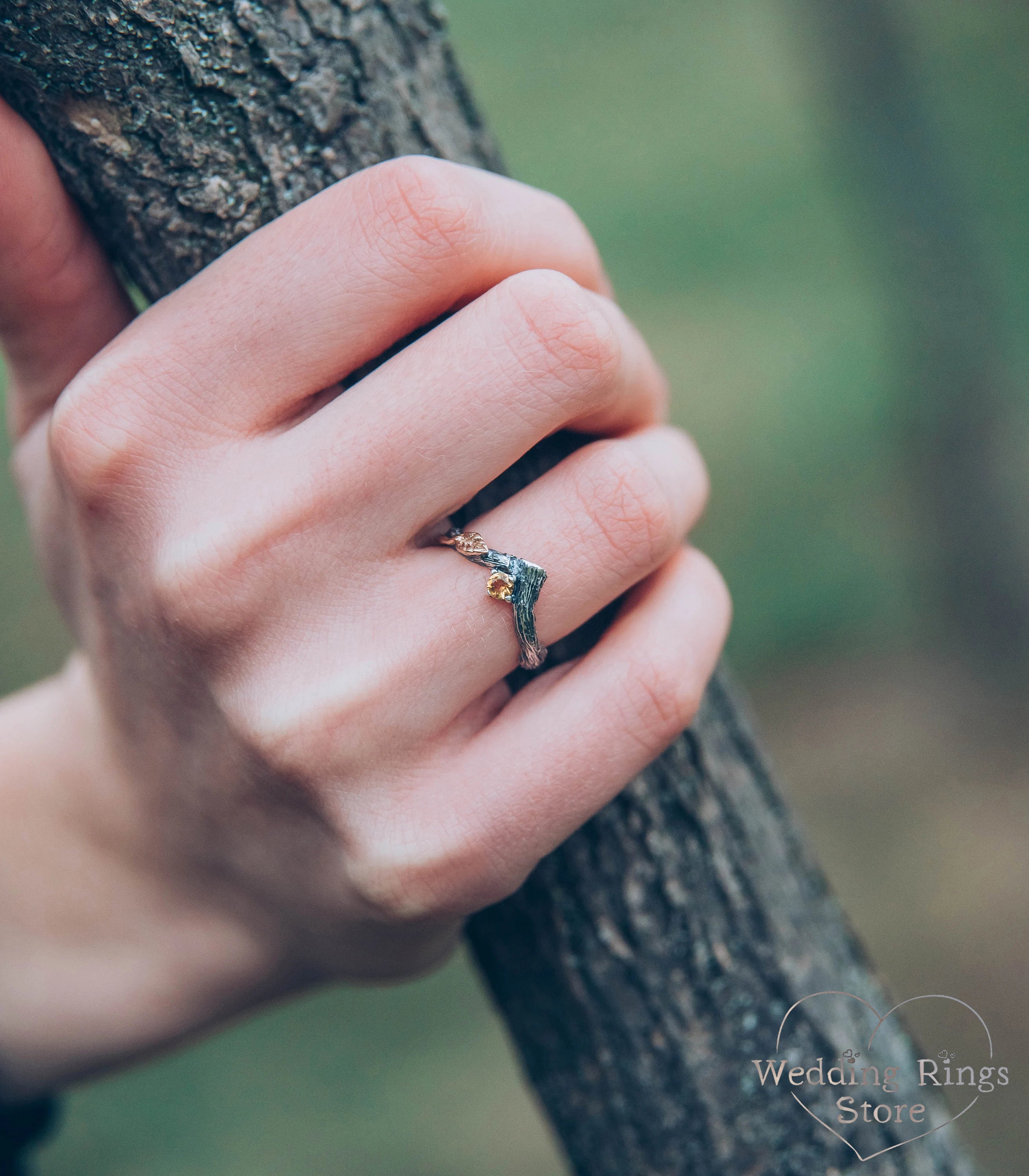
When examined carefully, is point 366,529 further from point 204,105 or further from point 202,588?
point 204,105

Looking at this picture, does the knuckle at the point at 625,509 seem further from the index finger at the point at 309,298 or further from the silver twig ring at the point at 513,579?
the index finger at the point at 309,298

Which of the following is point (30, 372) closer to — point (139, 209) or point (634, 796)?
point (139, 209)

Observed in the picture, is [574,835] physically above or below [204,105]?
below

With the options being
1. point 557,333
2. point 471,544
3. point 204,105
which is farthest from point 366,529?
point 204,105

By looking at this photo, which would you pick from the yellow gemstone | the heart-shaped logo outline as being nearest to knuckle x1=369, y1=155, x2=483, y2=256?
the yellow gemstone

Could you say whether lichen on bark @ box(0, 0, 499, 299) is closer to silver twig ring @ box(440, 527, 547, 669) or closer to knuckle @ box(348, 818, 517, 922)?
silver twig ring @ box(440, 527, 547, 669)

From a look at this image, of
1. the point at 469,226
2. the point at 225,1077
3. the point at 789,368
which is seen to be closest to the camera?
the point at 469,226

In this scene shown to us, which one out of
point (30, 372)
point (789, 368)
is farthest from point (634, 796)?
point (789, 368)
